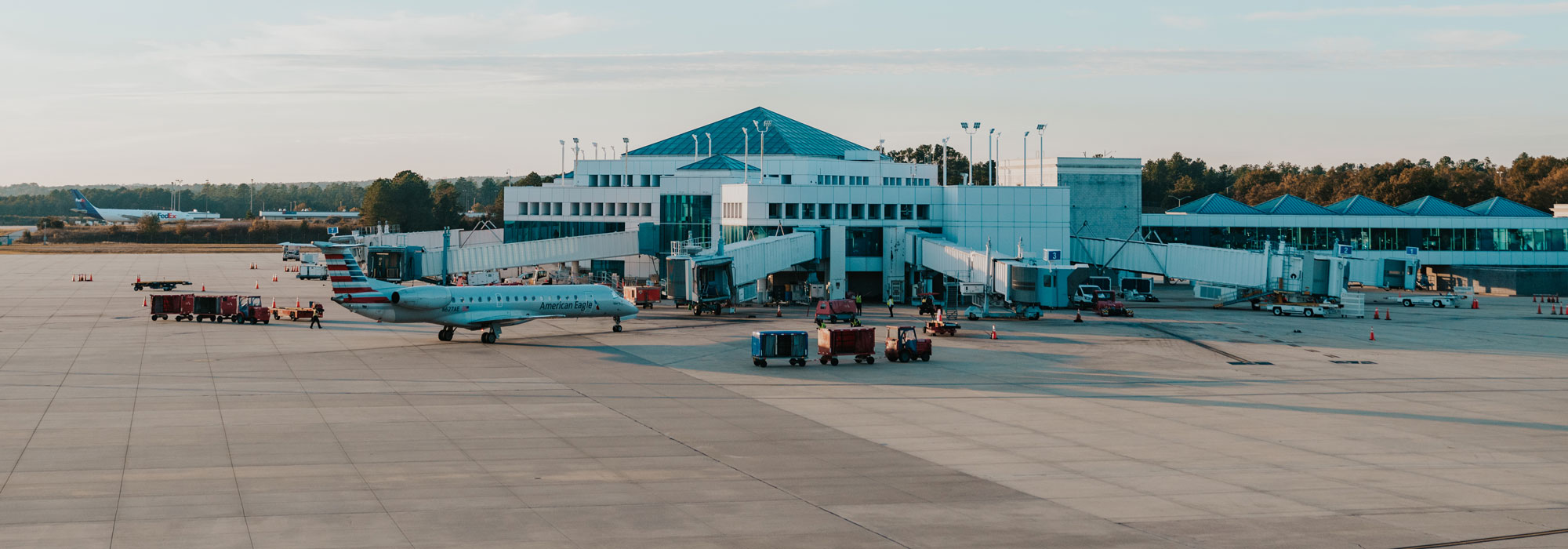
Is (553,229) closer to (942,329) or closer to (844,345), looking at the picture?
(942,329)

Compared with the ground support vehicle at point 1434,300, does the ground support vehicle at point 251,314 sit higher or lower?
lower

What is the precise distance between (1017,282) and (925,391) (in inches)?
1343

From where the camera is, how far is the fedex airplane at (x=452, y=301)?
62.7 m

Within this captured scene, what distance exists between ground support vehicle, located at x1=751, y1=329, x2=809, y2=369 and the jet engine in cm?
1857

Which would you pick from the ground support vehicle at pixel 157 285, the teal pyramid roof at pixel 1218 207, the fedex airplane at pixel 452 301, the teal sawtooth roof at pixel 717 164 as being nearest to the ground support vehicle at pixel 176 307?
the fedex airplane at pixel 452 301

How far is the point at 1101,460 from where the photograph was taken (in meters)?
34.4

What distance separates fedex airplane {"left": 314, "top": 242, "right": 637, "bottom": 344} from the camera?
62.7 m

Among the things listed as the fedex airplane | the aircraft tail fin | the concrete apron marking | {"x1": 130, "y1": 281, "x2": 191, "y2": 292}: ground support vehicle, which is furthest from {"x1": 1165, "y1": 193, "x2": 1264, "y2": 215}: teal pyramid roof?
the concrete apron marking

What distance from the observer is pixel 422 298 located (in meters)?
63.3

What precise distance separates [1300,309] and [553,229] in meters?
81.6

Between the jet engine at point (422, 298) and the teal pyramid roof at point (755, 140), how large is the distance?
252 ft

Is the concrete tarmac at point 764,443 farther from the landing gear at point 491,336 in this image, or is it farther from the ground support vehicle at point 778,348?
the ground support vehicle at point 778,348

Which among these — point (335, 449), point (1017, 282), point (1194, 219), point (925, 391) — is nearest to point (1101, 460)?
point (925, 391)

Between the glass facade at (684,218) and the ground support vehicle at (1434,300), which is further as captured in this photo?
the glass facade at (684,218)
